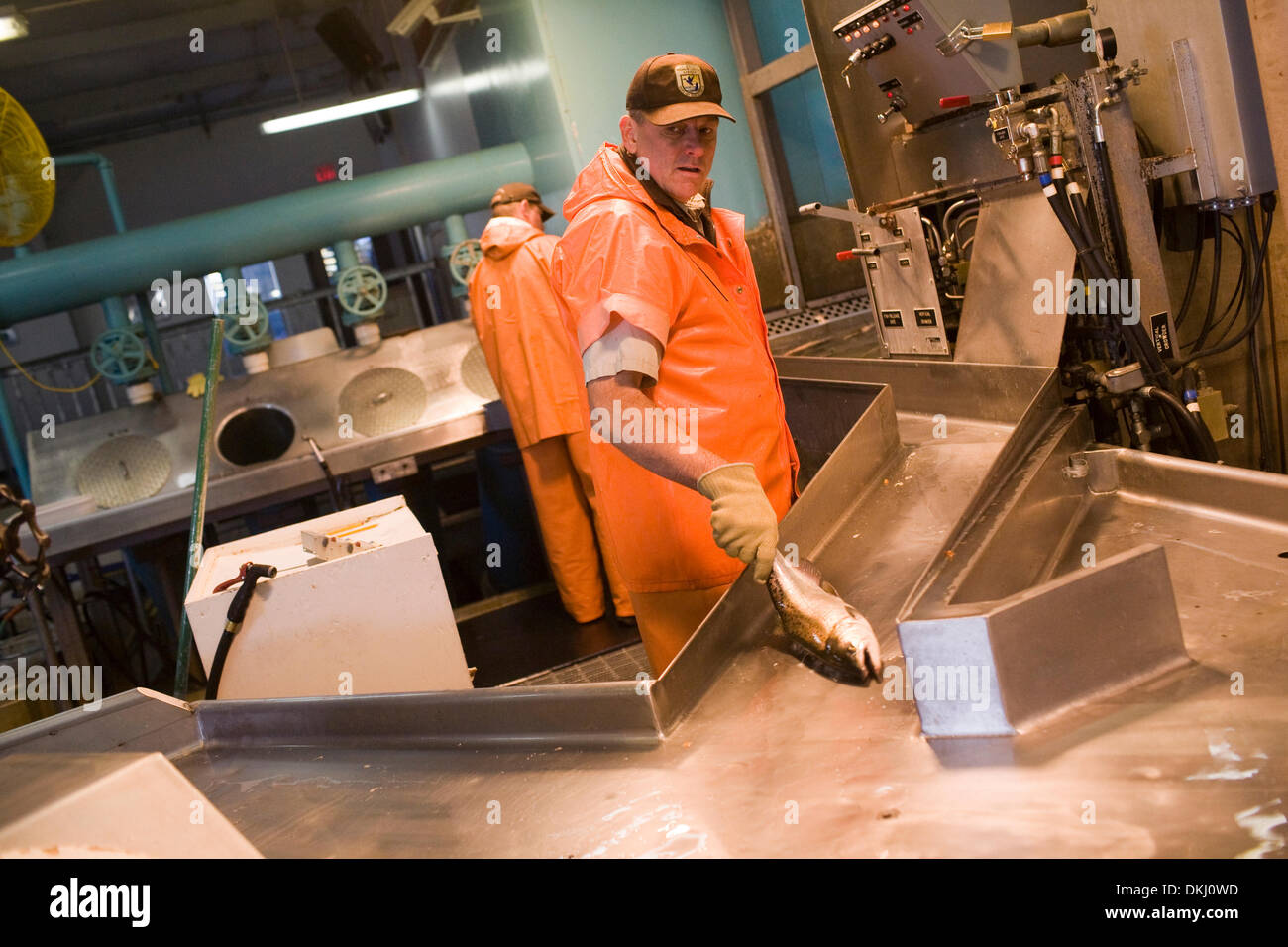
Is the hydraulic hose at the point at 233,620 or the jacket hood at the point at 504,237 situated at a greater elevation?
the jacket hood at the point at 504,237

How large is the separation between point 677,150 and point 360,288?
3764 mm

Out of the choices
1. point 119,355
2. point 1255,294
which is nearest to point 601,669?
point 1255,294

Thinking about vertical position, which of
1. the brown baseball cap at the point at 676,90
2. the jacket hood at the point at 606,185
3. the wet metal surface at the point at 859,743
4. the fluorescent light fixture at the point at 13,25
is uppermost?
the fluorescent light fixture at the point at 13,25

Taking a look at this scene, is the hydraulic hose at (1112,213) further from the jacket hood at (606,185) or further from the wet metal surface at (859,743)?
the jacket hood at (606,185)

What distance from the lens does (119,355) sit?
492 cm

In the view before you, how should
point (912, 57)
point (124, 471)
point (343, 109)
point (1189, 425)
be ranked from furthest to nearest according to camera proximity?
point (343, 109) → point (124, 471) → point (912, 57) → point (1189, 425)

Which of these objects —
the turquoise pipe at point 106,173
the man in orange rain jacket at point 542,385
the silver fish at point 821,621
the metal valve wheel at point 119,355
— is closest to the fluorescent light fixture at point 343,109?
the turquoise pipe at point 106,173

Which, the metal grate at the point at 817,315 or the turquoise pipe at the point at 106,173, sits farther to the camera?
the turquoise pipe at the point at 106,173

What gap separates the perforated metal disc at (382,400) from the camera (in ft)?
15.7

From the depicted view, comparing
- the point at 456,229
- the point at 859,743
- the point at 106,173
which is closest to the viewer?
the point at 859,743

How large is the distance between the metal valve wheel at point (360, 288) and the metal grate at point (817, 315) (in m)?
2.03

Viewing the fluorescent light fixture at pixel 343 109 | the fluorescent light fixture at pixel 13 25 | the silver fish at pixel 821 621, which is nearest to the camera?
the silver fish at pixel 821 621

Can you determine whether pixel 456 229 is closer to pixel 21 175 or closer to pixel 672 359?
pixel 21 175

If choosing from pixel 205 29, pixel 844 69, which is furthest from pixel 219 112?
pixel 844 69
